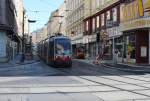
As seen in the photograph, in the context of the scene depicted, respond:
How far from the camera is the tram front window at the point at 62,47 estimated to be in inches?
1650

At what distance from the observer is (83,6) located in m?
86.1

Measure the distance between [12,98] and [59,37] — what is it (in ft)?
90.4

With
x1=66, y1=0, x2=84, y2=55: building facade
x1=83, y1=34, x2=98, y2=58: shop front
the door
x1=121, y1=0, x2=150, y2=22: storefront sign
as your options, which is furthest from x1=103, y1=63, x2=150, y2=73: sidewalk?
x1=66, y1=0, x2=84, y2=55: building facade

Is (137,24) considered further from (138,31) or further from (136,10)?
(136,10)

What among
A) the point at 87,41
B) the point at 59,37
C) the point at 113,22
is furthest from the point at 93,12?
the point at 59,37

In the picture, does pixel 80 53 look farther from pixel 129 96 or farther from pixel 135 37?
pixel 129 96

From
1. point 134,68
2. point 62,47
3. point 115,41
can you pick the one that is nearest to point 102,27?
point 115,41

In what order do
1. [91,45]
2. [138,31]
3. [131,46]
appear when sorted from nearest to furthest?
[138,31], [131,46], [91,45]

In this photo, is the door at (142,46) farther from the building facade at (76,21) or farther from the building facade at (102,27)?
the building facade at (76,21)

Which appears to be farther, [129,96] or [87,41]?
[87,41]

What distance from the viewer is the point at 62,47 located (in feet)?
138

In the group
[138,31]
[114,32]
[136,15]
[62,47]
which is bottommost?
[62,47]

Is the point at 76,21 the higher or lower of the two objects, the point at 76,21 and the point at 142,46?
the higher

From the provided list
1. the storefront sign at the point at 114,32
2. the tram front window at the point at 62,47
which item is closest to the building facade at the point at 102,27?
the storefront sign at the point at 114,32
